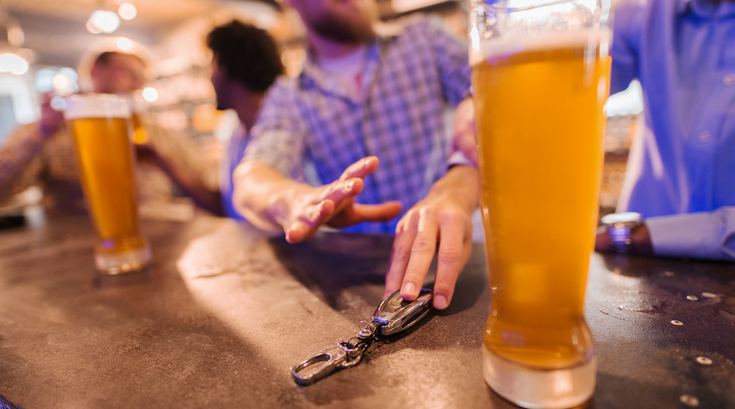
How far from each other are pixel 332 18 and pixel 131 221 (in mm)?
1176

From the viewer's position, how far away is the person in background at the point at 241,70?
2590 millimetres

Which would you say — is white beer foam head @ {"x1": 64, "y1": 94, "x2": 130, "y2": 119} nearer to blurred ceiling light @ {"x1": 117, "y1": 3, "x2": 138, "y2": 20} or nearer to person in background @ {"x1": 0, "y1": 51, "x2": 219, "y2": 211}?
person in background @ {"x1": 0, "y1": 51, "x2": 219, "y2": 211}

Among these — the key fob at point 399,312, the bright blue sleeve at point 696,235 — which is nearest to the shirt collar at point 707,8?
the bright blue sleeve at point 696,235

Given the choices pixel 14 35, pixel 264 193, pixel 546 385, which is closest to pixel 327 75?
pixel 264 193

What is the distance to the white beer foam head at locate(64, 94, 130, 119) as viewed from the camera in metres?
0.84

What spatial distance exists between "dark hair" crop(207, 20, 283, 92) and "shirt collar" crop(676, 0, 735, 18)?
2275mm

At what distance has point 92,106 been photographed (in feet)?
2.79

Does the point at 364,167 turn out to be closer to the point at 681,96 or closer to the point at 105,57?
the point at 681,96

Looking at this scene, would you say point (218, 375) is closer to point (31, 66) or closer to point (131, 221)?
point (131, 221)

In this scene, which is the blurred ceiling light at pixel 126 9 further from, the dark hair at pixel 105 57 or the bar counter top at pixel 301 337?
the bar counter top at pixel 301 337

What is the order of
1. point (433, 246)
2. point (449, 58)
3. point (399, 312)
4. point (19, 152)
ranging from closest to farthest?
point (399, 312) < point (433, 246) < point (449, 58) < point (19, 152)

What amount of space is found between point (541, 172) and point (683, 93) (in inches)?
48.5

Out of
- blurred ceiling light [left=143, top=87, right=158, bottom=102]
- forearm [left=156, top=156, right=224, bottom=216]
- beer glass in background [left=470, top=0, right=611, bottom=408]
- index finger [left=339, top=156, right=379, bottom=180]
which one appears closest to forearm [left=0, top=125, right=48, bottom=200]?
forearm [left=156, top=156, right=224, bottom=216]

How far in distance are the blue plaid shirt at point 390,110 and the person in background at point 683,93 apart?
0.65m
